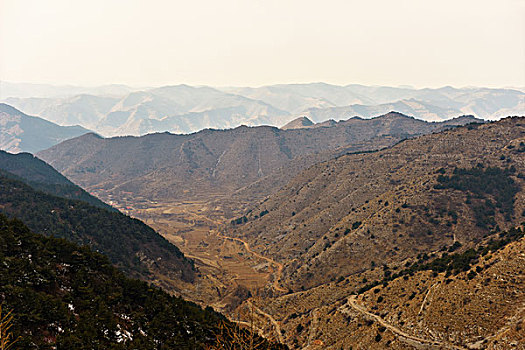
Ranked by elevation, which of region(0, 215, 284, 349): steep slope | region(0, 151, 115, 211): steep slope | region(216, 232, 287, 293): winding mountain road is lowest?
region(216, 232, 287, 293): winding mountain road

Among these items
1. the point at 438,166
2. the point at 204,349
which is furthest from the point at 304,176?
the point at 204,349

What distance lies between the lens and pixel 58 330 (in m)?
27.7

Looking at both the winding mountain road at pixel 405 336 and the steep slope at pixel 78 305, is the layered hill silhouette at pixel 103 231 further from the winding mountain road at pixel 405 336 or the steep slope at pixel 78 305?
the winding mountain road at pixel 405 336

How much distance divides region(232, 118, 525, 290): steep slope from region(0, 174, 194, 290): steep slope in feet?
113

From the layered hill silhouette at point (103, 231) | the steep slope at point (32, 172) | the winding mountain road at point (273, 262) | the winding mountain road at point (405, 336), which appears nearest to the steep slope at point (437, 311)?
the winding mountain road at point (405, 336)

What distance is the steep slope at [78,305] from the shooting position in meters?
27.0

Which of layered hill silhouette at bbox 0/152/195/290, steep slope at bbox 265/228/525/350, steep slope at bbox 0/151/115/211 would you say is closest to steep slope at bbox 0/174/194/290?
layered hill silhouette at bbox 0/152/195/290

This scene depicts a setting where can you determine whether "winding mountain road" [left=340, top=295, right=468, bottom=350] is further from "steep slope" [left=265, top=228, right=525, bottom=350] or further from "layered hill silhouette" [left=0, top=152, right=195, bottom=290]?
"layered hill silhouette" [left=0, top=152, right=195, bottom=290]

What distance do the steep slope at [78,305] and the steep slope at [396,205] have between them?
192ft

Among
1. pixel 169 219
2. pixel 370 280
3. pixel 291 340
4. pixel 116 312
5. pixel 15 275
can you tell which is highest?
pixel 15 275

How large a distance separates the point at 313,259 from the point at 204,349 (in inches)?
2686

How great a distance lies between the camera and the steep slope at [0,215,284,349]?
27.0m

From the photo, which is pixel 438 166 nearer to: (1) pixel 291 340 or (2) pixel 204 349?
(1) pixel 291 340

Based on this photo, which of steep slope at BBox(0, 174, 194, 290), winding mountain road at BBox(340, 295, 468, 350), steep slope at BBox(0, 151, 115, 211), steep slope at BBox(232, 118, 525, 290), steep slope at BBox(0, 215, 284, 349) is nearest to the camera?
steep slope at BBox(0, 215, 284, 349)
